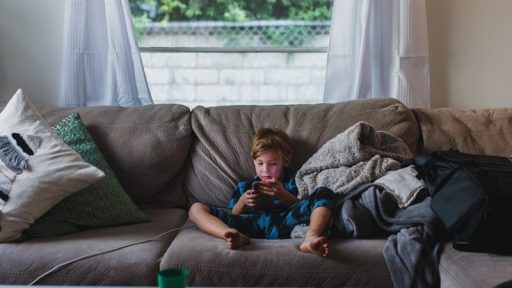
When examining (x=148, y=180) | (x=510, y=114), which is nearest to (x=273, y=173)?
(x=148, y=180)

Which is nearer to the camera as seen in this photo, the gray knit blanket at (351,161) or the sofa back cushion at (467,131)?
the gray knit blanket at (351,161)

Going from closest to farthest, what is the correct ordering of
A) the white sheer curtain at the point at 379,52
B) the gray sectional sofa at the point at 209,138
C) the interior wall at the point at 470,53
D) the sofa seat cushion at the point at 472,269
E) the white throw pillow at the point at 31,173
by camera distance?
the sofa seat cushion at the point at 472,269
the white throw pillow at the point at 31,173
the gray sectional sofa at the point at 209,138
the white sheer curtain at the point at 379,52
the interior wall at the point at 470,53

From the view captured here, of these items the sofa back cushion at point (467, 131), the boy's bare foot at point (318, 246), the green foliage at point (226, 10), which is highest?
the green foliage at point (226, 10)

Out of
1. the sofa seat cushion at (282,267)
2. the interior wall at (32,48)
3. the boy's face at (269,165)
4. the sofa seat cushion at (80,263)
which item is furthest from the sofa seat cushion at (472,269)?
the interior wall at (32,48)

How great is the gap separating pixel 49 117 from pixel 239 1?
1082 millimetres

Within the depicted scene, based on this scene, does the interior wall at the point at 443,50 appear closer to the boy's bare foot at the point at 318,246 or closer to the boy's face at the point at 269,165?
the boy's face at the point at 269,165

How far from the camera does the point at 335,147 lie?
2.12 meters

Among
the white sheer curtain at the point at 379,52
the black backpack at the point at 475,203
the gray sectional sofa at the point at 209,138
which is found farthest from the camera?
the white sheer curtain at the point at 379,52

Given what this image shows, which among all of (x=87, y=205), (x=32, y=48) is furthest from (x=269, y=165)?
(x=32, y=48)

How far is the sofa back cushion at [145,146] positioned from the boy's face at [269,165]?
1.14ft

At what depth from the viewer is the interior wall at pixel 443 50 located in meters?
2.67

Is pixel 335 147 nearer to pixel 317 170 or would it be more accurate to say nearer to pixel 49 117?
pixel 317 170

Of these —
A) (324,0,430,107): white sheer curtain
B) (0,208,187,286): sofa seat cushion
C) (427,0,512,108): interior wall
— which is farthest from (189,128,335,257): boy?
(427,0,512,108): interior wall

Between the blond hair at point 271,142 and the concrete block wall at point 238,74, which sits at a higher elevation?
the concrete block wall at point 238,74
